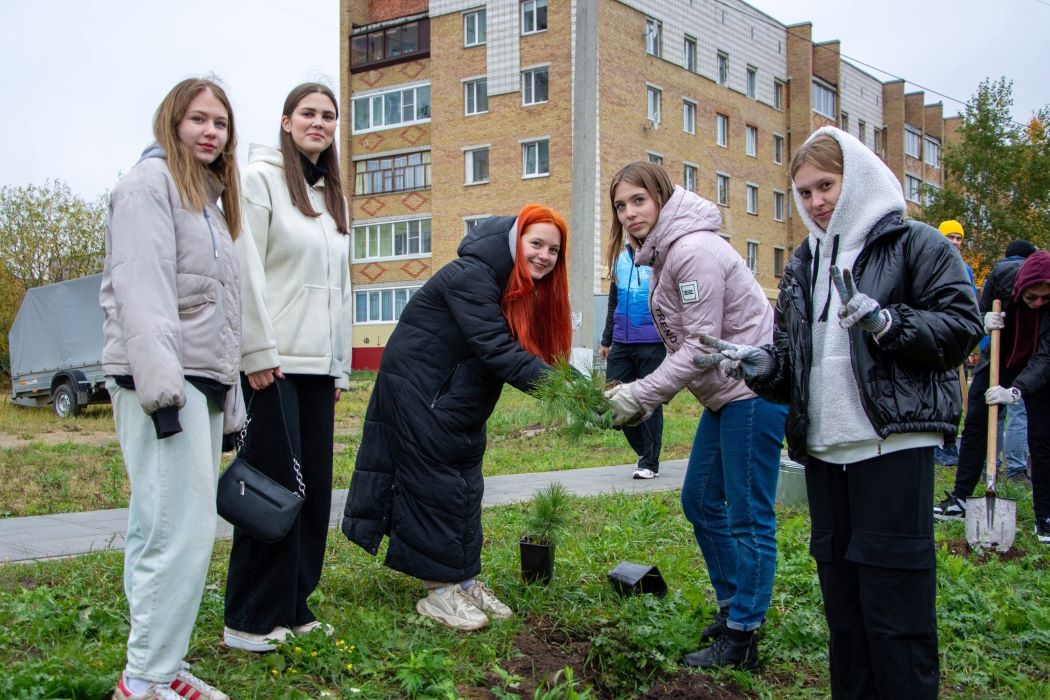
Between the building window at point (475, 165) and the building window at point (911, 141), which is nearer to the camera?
the building window at point (475, 165)

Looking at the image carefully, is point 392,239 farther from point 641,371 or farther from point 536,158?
point 641,371

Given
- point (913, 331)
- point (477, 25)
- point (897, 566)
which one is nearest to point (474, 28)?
point (477, 25)

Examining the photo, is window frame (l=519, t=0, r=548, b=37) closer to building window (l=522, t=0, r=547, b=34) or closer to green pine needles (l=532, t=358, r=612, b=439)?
building window (l=522, t=0, r=547, b=34)

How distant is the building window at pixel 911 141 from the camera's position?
4750 centimetres

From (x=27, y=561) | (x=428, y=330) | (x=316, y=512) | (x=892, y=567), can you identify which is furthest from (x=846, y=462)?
(x=27, y=561)

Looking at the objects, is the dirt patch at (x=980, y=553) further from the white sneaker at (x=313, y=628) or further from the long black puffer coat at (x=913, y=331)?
the white sneaker at (x=313, y=628)

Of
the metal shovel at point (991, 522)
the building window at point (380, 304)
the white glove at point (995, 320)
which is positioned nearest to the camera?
the metal shovel at point (991, 522)

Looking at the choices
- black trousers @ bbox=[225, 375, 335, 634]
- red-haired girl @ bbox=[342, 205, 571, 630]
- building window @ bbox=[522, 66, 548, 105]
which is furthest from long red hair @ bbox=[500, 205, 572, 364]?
building window @ bbox=[522, 66, 548, 105]

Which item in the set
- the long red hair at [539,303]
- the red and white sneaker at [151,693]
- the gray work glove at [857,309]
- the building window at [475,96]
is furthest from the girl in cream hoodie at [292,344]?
the building window at [475,96]

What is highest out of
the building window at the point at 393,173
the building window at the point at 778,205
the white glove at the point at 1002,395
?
the building window at the point at 393,173

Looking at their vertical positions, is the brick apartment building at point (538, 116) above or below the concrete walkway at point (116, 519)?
above

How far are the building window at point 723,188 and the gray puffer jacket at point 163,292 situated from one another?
34564 millimetres

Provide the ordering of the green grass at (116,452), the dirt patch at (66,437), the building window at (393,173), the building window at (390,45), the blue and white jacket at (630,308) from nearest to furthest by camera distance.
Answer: the green grass at (116,452) → the blue and white jacket at (630,308) → the dirt patch at (66,437) → the building window at (390,45) → the building window at (393,173)

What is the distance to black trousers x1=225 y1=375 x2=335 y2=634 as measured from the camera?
347cm
